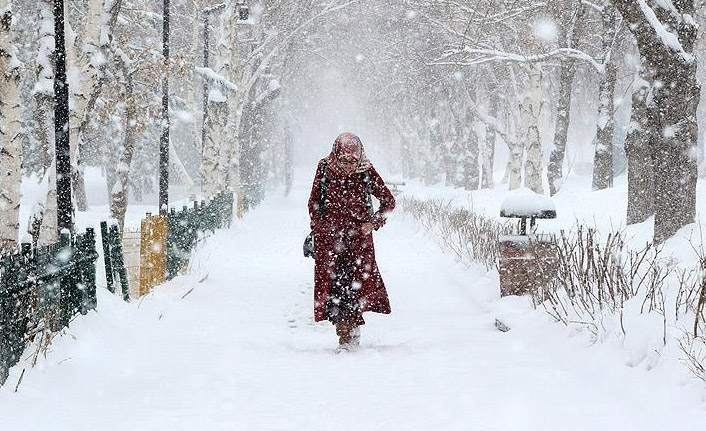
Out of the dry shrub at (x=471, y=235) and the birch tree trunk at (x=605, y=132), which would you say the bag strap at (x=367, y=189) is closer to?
the dry shrub at (x=471, y=235)

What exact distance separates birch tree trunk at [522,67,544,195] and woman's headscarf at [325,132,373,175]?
49.8 ft

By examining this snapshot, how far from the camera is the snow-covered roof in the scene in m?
7.44

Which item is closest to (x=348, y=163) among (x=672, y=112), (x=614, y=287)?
(x=614, y=287)

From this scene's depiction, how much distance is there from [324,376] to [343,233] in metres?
1.40

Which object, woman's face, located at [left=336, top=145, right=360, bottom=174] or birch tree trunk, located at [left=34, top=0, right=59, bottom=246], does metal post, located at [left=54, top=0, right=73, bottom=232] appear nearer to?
birch tree trunk, located at [left=34, top=0, right=59, bottom=246]

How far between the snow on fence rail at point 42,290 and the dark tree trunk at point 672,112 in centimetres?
658

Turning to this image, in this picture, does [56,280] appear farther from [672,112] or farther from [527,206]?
[672,112]

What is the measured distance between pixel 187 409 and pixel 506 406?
197 centimetres

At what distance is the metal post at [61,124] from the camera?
7.24 meters

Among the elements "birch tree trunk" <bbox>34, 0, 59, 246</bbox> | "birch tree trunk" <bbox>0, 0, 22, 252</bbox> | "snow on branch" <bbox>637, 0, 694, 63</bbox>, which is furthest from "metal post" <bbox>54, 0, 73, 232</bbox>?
"snow on branch" <bbox>637, 0, 694, 63</bbox>

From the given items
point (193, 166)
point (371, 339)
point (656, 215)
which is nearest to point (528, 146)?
point (656, 215)

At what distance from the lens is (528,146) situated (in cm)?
2097

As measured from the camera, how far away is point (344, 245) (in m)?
6.13

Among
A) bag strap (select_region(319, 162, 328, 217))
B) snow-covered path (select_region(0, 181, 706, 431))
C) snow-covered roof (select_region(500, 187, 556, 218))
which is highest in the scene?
bag strap (select_region(319, 162, 328, 217))
